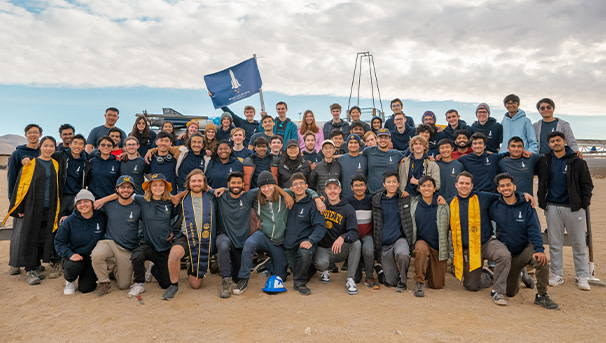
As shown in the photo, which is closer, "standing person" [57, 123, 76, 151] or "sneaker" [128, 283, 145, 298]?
"sneaker" [128, 283, 145, 298]

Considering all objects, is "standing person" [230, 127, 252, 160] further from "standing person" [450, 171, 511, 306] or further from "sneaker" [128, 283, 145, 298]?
"standing person" [450, 171, 511, 306]

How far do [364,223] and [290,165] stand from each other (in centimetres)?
165

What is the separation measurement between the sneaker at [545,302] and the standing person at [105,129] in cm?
754

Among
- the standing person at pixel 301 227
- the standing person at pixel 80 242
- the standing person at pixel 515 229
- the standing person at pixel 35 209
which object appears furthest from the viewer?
the standing person at pixel 35 209

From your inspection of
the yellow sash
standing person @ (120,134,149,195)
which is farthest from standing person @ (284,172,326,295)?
standing person @ (120,134,149,195)

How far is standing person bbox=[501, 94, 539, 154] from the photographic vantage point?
6.50 m

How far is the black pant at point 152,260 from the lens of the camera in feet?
17.5

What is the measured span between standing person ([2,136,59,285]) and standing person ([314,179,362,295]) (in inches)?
172

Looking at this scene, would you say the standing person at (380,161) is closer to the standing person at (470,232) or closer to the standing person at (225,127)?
the standing person at (470,232)

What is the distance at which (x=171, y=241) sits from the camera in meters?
5.61

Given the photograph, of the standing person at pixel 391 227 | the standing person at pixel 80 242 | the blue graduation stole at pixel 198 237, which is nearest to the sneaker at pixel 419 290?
the standing person at pixel 391 227

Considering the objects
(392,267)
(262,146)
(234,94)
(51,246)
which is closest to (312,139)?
(262,146)

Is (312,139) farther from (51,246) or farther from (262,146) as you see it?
(51,246)

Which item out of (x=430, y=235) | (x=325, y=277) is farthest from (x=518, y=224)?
(x=325, y=277)
